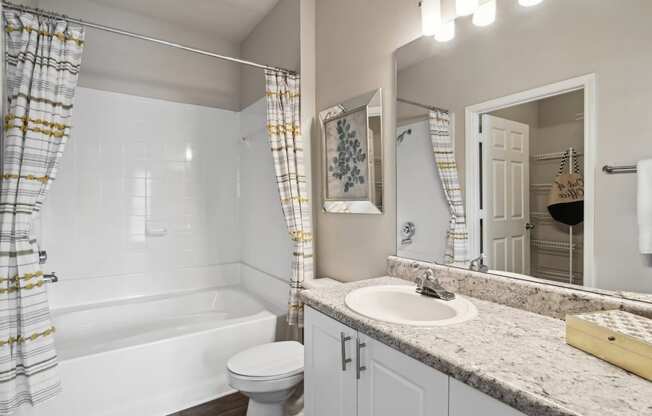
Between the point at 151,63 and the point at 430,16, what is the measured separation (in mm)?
2490

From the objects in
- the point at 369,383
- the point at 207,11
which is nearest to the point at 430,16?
the point at 369,383

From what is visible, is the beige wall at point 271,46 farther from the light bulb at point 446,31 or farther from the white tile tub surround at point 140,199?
the light bulb at point 446,31

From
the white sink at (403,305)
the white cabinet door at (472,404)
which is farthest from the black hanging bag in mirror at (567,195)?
the white cabinet door at (472,404)

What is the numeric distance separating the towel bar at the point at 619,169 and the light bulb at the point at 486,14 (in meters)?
0.71

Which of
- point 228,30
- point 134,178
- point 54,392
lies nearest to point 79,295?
point 134,178

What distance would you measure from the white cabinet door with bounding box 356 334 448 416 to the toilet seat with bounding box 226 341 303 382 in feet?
2.23

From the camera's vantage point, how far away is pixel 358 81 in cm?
193

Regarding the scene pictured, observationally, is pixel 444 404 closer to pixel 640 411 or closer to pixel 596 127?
pixel 640 411

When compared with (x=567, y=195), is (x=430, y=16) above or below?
above

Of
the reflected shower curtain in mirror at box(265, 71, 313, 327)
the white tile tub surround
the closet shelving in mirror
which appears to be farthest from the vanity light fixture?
the white tile tub surround

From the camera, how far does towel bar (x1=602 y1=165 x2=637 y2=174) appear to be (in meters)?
0.93

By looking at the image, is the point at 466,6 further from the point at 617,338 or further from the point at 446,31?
the point at 617,338

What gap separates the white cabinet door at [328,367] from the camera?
1.13m

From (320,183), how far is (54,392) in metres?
1.78
